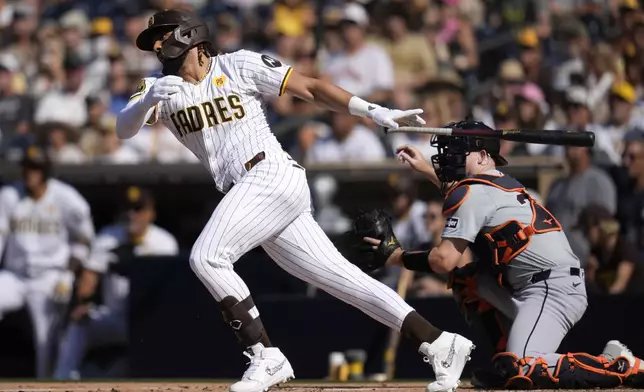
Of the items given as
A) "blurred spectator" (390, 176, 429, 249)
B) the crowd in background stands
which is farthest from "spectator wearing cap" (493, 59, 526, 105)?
"blurred spectator" (390, 176, 429, 249)

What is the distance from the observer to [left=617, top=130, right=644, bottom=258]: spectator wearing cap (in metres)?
9.11

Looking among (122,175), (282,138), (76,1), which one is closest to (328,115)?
(282,138)

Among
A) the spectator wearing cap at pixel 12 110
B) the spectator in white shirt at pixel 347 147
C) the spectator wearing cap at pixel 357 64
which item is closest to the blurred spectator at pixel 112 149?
the spectator wearing cap at pixel 12 110

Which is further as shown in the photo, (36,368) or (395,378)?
(36,368)

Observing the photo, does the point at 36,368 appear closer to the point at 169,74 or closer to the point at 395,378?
the point at 395,378

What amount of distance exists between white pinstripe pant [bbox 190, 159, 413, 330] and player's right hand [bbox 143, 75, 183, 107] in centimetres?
54

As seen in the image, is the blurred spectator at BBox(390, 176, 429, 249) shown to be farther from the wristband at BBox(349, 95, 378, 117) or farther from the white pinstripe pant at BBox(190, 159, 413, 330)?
the wristband at BBox(349, 95, 378, 117)

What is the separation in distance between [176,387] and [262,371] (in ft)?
5.34

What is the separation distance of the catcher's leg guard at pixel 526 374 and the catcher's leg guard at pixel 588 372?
0.05 meters

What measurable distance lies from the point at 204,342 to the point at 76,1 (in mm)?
7440

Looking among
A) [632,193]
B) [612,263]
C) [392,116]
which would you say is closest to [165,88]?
[392,116]

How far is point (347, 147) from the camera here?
10.9 metres

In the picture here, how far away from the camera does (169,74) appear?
6.13 metres

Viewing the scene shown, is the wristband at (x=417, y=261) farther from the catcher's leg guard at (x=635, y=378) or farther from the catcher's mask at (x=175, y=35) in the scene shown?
the catcher's mask at (x=175, y=35)
